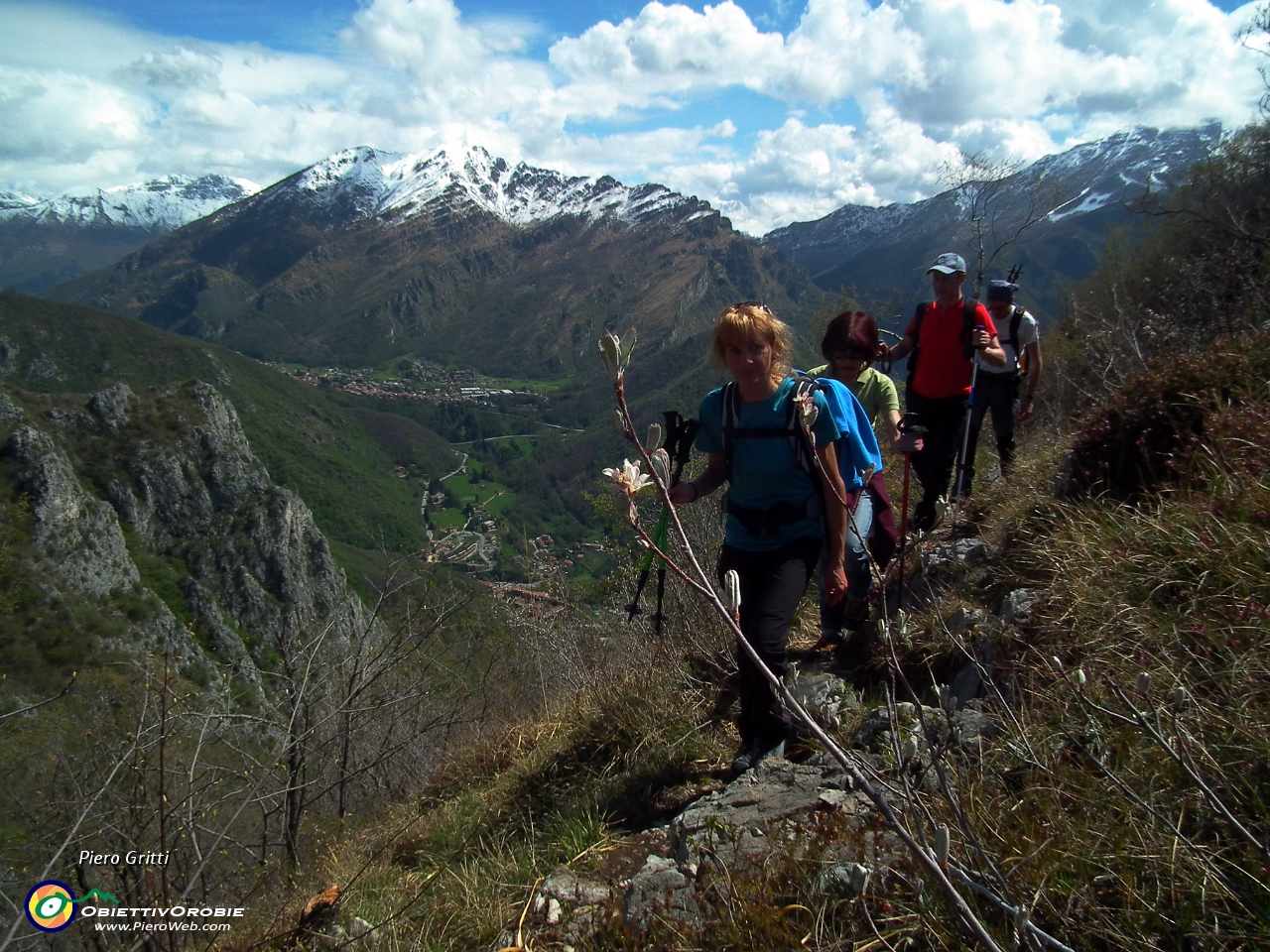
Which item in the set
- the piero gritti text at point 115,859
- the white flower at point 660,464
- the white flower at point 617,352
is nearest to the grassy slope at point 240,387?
the piero gritti text at point 115,859

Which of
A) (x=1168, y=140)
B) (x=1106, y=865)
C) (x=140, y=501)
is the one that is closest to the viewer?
(x=1106, y=865)

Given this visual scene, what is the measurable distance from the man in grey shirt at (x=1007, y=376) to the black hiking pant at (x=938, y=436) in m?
0.31

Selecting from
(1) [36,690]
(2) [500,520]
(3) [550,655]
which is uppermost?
(3) [550,655]

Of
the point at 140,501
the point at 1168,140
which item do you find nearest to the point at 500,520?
the point at 140,501

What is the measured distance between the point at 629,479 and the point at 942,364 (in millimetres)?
3717

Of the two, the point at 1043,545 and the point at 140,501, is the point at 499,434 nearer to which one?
the point at 140,501

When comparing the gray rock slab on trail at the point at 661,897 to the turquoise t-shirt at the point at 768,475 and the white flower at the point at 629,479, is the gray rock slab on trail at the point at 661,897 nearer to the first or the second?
the turquoise t-shirt at the point at 768,475

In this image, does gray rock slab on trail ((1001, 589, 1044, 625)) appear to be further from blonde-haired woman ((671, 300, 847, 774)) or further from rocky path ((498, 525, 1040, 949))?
blonde-haired woman ((671, 300, 847, 774))

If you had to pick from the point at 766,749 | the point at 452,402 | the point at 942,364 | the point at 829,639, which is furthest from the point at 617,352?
the point at 452,402

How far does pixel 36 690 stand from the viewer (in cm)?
2138

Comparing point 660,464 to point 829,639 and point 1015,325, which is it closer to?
point 829,639

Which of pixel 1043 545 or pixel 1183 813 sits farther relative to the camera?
pixel 1043 545

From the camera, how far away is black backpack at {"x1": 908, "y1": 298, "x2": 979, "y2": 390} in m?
4.21

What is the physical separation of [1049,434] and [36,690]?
92.5 feet
